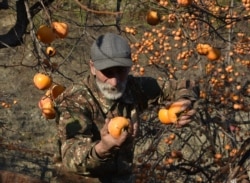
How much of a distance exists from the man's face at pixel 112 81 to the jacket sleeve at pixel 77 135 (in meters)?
0.13

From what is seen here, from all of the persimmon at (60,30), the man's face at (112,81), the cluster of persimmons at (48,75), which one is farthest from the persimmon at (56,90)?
the persimmon at (60,30)

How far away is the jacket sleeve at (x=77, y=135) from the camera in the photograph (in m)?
2.64

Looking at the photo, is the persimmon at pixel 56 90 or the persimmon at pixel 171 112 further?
the persimmon at pixel 171 112

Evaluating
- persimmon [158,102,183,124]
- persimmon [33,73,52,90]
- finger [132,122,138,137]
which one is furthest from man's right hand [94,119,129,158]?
persimmon [158,102,183,124]

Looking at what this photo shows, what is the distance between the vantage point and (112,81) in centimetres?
307

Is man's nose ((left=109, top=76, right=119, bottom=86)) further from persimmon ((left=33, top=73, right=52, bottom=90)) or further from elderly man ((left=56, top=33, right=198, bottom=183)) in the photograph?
persimmon ((left=33, top=73, right=52, bottom=90))

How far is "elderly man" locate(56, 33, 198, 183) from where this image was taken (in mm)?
2711

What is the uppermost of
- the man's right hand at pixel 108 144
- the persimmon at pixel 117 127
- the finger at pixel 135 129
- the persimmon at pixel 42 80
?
the persimmon at pixel 42 80

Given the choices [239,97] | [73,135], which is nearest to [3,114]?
[239,97]

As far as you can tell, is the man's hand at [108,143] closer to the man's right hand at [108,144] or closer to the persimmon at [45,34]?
the man's right hand at [108,144]

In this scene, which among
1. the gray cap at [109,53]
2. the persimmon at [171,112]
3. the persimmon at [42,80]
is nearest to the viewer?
the persimmon at [42,80]

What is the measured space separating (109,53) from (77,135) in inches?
21.1

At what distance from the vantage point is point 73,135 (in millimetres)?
2812

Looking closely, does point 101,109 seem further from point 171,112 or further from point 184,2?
point 184,2
